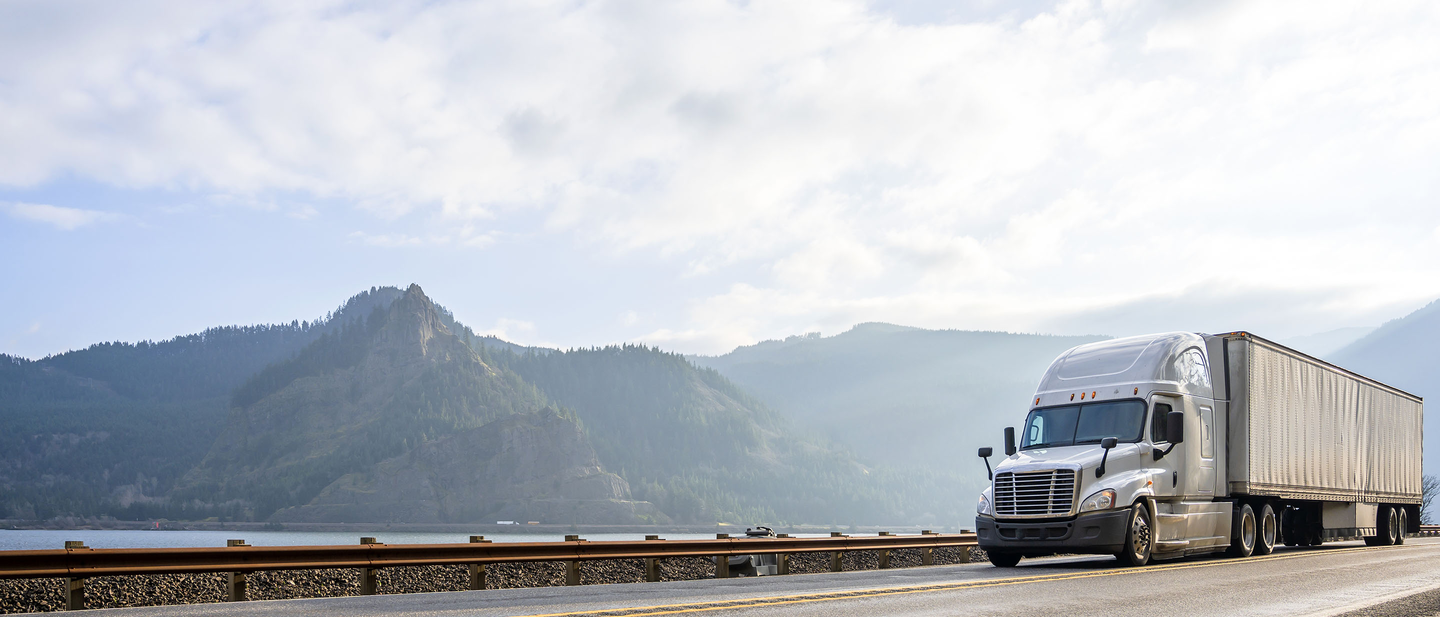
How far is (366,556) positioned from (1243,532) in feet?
52.2

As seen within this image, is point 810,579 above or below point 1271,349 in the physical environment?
below

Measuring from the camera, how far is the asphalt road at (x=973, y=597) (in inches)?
406

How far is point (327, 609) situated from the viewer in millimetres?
10602

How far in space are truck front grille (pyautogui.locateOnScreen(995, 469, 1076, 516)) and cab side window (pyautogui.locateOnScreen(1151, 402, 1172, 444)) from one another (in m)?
2.00

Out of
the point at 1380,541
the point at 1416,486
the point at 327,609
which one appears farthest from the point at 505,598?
the point at 1416,486

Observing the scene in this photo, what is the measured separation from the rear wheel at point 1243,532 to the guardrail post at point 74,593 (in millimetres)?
18465

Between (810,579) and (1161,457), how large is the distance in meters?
6.81

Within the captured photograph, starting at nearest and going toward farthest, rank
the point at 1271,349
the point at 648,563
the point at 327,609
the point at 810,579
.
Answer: the point at 327,609 → the point at 810,579 → the point at 648,563 → the point at 1271,349

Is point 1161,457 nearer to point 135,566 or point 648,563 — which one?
point 648,563

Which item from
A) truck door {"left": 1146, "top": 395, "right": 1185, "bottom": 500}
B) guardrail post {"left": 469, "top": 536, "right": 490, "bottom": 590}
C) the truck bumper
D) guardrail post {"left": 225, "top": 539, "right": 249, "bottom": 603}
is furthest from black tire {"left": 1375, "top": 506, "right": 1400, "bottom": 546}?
guardrail post {"left": 225, "top": 539, "right": 249, "bottom": 603}

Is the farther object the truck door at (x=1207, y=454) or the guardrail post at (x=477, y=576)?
the truck door at (x=1207, y=454)

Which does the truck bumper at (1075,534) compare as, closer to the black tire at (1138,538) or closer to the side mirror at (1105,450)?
the black tire at (1138,538)

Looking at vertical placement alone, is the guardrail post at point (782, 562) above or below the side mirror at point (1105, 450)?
below

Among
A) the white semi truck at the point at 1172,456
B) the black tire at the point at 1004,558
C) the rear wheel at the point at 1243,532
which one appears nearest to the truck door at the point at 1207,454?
the white semi truck at the point at 1172,456
